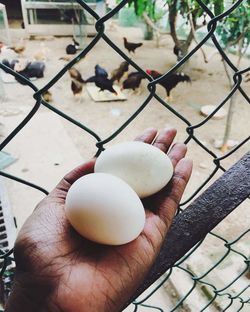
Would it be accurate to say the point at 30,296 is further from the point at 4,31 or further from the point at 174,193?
the point at 4,31

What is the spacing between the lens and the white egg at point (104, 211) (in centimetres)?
49

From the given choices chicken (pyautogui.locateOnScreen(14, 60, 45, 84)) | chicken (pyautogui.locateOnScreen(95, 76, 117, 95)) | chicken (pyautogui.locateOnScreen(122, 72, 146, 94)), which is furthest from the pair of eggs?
chicken (pyautogui.locateOnScreen(14, 60, 45, 84))

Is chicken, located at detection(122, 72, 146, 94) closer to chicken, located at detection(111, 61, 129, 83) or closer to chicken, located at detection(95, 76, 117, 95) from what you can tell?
chicken, located at detection(95, 76, 117, 95)

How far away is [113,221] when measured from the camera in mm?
505

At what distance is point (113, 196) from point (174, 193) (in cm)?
14

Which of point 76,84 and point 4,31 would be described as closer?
point 76,84

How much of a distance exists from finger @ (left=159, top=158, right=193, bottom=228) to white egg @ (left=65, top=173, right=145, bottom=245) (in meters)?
0.06

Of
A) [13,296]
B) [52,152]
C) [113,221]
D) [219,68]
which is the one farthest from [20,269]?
[219,68]

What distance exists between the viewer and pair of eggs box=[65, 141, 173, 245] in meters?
0.49

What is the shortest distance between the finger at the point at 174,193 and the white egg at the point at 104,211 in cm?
6

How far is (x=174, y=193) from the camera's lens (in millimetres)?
592

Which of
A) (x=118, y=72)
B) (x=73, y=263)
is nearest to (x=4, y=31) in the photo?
(x=118, y=72)

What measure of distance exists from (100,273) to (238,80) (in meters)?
0.45

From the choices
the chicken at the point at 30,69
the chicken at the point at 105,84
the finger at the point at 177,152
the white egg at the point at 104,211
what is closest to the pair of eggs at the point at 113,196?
the white egg at the point at 104,211
